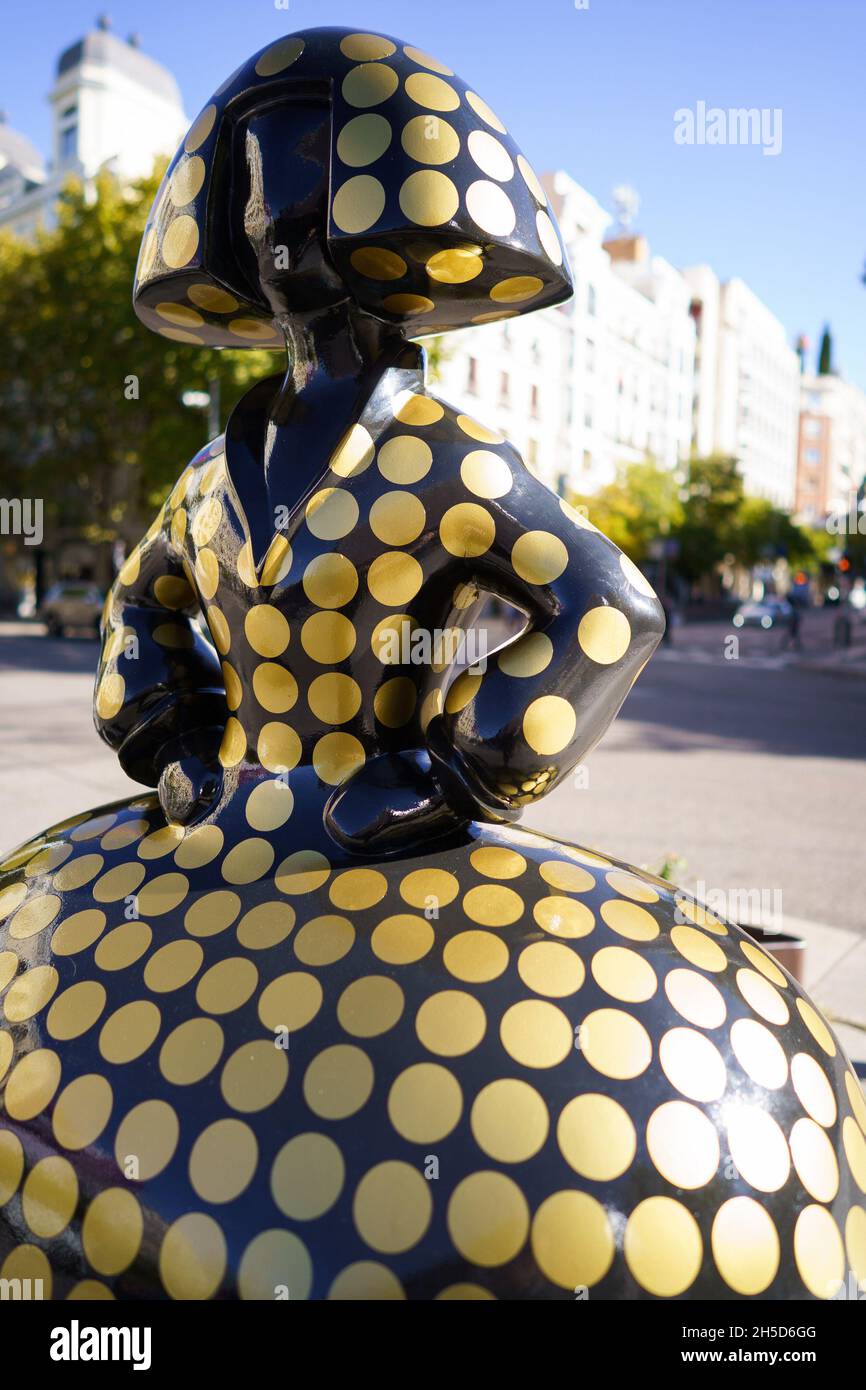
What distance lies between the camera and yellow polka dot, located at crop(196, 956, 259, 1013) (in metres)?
1.13

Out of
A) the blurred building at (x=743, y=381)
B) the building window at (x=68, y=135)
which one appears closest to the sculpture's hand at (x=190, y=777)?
the building window at (x=68, y=135)

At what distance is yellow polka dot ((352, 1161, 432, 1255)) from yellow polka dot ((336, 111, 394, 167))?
1001 millimetres

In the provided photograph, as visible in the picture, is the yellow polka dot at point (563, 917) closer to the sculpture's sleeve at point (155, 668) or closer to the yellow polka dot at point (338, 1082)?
the yellow polka dot at point (338, 1082)

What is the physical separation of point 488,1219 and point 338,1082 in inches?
7.3

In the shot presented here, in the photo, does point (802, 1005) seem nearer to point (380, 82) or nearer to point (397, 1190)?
point (397, 1190)

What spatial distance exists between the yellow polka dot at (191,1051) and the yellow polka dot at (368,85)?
3.46 ft

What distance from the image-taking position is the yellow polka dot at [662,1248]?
102 cm

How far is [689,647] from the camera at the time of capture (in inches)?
1080

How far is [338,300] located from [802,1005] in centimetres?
104

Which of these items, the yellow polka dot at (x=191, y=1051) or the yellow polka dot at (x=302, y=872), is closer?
the yellow polka dot at (x=191, y=1051)

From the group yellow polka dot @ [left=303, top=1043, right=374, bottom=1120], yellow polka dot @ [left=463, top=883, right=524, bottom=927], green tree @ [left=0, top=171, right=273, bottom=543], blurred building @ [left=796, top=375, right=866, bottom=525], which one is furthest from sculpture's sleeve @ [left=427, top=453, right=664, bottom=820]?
blurred building @ [left=796, top=375, right=866, bottom=525]

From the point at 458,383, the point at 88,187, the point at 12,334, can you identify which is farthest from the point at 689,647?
the point at 88,187

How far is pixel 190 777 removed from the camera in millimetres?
1416

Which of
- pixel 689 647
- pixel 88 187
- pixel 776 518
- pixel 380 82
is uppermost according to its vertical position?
pixel 88 187
